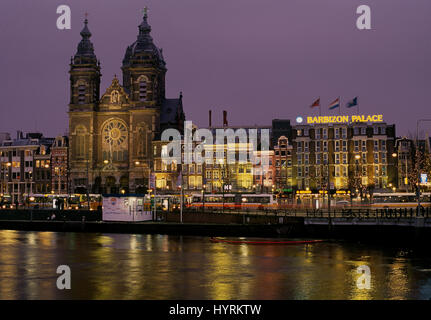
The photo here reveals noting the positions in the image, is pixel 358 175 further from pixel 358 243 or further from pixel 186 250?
pixel 186 250

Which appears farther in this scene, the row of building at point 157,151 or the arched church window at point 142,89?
the arched church window at point 142,89

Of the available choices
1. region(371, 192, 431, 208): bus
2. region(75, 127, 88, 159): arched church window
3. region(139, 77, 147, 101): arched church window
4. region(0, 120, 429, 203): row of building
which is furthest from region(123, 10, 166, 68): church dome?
region(371, 192, 431, 208): bus

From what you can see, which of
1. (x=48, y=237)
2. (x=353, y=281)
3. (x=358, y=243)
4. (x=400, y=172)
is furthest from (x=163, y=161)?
(x=353, y=281)

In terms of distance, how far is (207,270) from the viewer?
137 ft

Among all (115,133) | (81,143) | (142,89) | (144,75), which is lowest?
(81,143)

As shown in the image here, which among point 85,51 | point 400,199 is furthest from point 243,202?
point 85,51

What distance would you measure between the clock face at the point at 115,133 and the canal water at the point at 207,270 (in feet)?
254

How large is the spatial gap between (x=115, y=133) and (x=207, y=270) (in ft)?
333

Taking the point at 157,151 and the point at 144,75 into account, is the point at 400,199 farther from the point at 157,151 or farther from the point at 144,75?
the point at 144,75

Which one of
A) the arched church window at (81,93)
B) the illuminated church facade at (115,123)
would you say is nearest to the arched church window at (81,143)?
the illuminated church facade at (115,123)

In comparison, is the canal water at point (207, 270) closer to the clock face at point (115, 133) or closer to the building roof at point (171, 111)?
the clock face at point (115, 133)

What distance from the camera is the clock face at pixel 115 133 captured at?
5468 inches

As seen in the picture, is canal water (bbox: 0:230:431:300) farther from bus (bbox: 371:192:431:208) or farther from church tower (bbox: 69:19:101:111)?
church tower (bbox: 69:19:101:111)

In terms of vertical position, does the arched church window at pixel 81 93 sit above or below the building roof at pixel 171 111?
above
